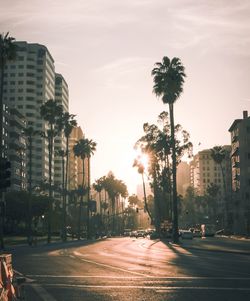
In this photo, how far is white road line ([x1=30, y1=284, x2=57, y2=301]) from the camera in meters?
13.9

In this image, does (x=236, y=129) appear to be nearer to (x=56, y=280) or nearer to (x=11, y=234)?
(x=11, y=234)

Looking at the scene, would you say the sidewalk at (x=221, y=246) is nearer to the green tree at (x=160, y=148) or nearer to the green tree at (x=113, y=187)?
the green tree at (x=160, y=148)

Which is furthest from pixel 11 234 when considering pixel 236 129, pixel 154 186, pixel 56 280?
pixel 56 280

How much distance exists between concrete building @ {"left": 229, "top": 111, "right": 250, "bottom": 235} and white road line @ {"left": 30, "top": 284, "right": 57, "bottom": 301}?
100250 millimetres

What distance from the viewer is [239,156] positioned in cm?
12612

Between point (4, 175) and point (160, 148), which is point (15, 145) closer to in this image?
point (160, 148)

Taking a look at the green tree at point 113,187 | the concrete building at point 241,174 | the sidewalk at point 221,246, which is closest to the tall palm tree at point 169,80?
the sidewalk at point 221,246

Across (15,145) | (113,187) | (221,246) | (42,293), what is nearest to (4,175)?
(42,293)

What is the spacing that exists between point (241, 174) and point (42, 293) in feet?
370

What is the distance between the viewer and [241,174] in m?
124

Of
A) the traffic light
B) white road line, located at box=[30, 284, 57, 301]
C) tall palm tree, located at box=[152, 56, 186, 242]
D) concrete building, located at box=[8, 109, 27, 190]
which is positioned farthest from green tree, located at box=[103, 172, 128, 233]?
white road line, located at box=[30, 284, 57, 301]

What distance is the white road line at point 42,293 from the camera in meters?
13.9

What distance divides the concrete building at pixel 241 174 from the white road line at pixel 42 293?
10025 centimetres

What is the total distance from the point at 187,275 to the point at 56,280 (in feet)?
16.4
